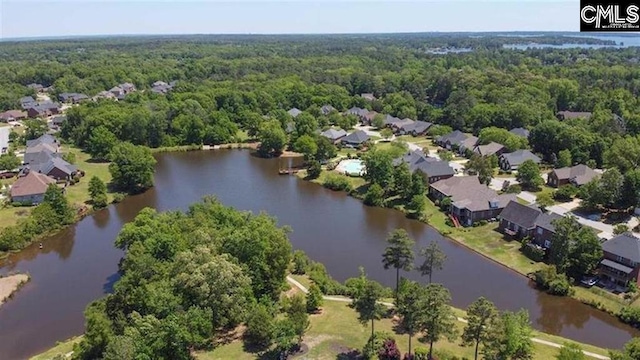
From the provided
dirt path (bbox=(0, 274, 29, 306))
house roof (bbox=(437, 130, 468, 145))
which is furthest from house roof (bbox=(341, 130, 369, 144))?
dirt path (bbox=(0, 274, 29, 306))

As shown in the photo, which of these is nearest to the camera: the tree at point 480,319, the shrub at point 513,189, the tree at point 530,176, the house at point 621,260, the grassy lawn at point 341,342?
the tree at point 480,319

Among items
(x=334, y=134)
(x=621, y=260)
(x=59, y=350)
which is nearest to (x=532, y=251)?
(x=621, y=260)

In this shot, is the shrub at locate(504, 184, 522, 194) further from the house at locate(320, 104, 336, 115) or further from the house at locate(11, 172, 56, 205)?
the house at locate(11, 172, 56, 205)

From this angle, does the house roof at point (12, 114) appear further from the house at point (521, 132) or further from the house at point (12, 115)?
the house at point (521, 132)

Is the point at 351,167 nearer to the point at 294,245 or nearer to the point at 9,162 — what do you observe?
the point at 294,245

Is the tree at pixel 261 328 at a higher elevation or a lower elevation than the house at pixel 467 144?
lower

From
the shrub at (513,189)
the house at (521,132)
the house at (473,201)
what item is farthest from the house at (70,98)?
the shrub at (513,189)

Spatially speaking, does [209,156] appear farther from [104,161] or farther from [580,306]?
[580,306]
